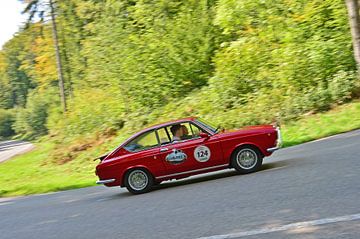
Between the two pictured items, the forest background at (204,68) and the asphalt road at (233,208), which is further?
the forest background at (204,68)

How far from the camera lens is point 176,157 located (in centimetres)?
1048

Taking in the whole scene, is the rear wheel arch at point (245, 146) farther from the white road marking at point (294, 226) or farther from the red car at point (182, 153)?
the white road marking at point (294, 226)

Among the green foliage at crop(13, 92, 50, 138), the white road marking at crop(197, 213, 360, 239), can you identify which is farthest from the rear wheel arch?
the green foliage at crop(13, 92, 50, 138)

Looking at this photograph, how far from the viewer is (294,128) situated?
16.3 m

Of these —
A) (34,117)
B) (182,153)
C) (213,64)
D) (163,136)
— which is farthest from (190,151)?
(34,117)

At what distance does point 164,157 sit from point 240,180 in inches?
78.5

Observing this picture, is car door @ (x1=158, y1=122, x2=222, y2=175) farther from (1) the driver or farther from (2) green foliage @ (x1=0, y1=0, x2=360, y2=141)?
(2) green foliage @ (x1=0, y1=0, x2=360, y2=141)

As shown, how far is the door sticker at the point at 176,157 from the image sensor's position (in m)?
10.4

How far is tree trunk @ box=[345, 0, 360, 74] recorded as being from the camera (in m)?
16.9

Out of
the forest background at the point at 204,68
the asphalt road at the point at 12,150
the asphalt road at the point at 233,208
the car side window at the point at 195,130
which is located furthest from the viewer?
the asphalt road at the point at 12,150

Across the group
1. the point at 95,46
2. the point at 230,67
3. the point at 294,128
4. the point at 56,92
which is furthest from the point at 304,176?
the point at 56,92

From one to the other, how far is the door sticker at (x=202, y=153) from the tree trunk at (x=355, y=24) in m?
9.94

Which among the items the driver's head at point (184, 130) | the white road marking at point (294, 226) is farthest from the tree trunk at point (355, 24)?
the white road marking at point (294, 226)

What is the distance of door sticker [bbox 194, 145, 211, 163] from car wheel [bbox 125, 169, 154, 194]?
132cm
